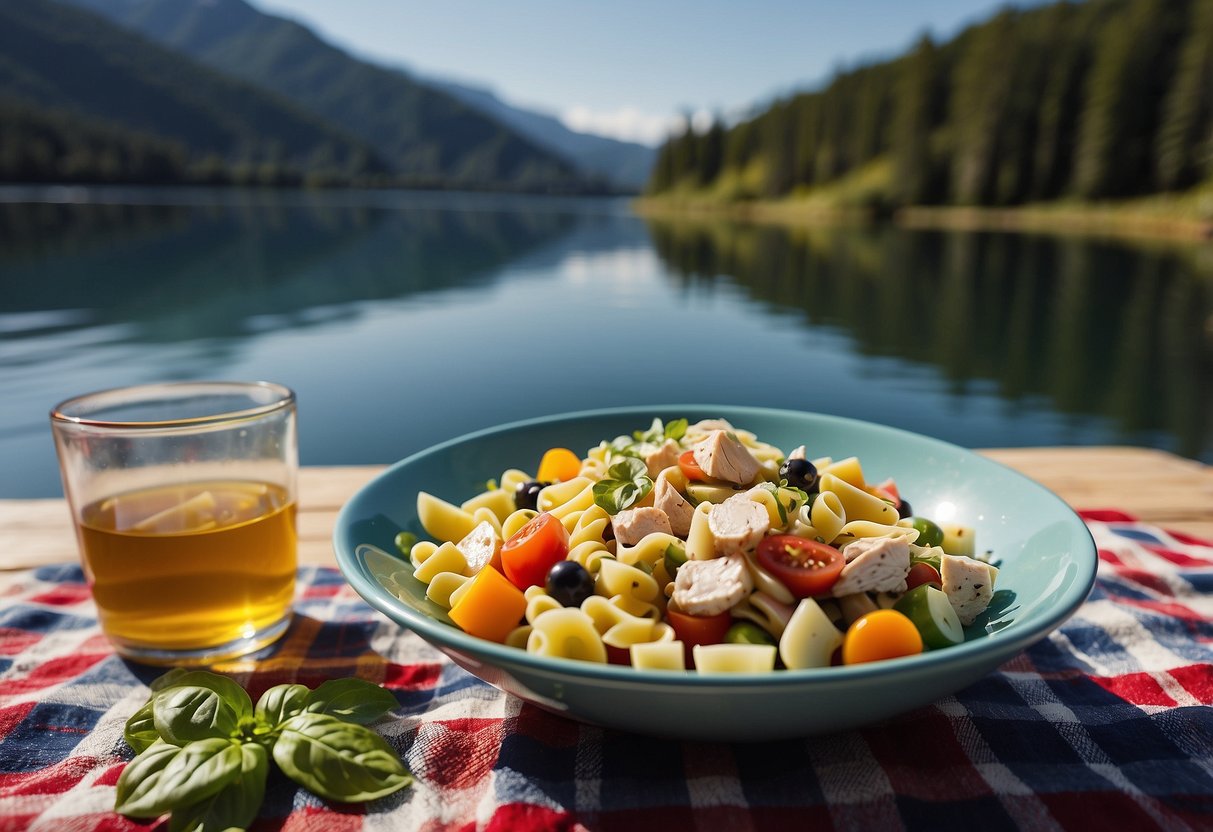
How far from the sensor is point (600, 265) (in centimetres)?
2452

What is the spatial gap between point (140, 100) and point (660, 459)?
112 meters

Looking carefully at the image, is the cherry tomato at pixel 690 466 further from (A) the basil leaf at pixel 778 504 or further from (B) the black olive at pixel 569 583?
(B) the black olive at pixel 569 583

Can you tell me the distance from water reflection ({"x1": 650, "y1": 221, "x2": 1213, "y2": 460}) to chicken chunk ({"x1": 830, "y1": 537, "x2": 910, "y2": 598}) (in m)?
9.70

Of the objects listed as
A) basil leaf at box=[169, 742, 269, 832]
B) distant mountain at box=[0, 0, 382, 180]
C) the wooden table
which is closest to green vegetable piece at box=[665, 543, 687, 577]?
basil leaf at box=[169, 742, 269, 832]

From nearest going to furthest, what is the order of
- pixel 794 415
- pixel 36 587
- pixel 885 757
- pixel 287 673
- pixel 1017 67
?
pixel 885 757, pixel 287 673, pixel 36 587, pixel 794 415, pixel 1017 67

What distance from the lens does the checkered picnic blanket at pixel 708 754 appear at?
1.16 metres

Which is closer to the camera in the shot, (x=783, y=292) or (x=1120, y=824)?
(x=1120, y=824)

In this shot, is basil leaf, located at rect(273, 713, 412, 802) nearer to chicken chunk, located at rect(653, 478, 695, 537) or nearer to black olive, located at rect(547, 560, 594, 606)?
black olive, located at rect(547, 560, 594, 606)

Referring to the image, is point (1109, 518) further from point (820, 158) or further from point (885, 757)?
point (820, 158)

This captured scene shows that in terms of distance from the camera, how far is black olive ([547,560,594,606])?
135cm

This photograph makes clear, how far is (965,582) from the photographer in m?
1.39

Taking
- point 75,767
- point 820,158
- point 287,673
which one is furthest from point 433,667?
point 820,158

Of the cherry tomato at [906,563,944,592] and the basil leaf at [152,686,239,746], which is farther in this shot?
the cherry tomato at [906,563,944,592]

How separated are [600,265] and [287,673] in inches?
924
